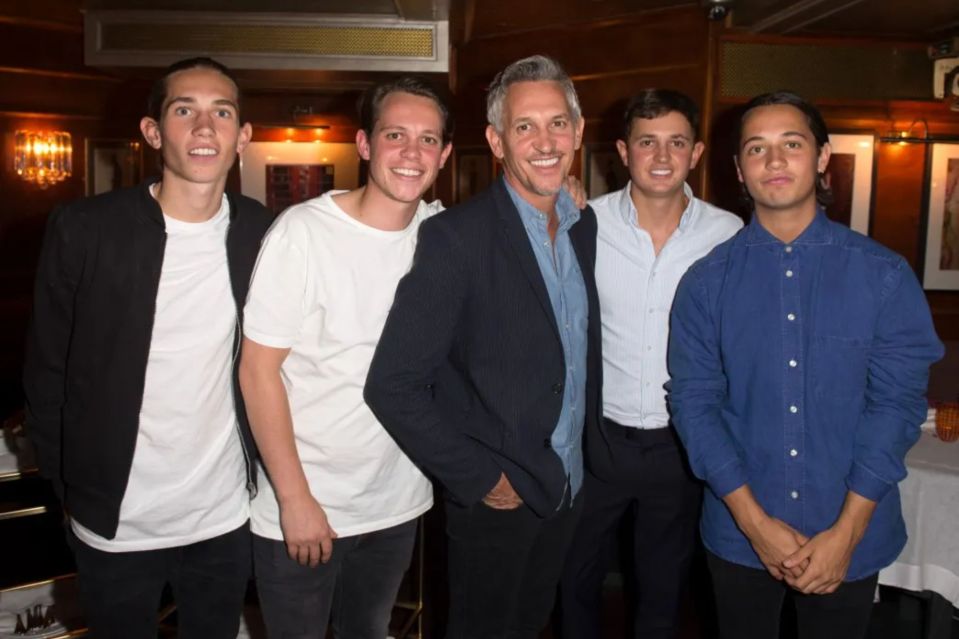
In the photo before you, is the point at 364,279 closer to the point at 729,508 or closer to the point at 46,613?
the point at 729,508

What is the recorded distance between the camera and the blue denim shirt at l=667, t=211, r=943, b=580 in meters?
1.68

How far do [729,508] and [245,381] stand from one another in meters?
1.13

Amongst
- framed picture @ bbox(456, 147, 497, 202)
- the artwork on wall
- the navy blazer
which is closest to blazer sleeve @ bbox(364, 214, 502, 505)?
the navy blazer

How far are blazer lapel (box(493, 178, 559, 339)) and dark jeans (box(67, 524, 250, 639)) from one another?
2.90ft

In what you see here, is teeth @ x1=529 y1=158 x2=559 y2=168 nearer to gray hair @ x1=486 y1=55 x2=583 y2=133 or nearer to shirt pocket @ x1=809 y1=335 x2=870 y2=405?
gray hair @ x1=486 y1=55 x2=583 y2=133

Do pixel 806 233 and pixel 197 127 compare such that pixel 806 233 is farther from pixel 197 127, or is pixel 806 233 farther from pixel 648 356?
pixel 197 127

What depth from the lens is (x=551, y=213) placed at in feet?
6.18

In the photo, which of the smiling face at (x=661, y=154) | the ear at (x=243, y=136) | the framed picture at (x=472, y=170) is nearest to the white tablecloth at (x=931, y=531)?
the smiling face at (x=661, y=154)

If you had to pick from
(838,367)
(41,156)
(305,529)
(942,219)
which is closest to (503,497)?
(305,529)

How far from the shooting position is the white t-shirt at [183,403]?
168cm

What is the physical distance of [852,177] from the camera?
5.58m

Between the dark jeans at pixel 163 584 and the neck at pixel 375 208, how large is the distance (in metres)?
0.78

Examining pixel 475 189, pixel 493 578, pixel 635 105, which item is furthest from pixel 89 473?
pixel 475 189

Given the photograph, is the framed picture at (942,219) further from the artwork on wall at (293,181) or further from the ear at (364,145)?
the ear at (364,145)
